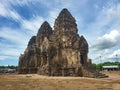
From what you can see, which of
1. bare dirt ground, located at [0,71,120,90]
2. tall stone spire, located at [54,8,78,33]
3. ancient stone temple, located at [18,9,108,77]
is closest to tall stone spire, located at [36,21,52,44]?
ancient stone temple, located at [18,9,108,77]

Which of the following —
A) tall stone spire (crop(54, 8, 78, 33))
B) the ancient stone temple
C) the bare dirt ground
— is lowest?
the bare dirt ground

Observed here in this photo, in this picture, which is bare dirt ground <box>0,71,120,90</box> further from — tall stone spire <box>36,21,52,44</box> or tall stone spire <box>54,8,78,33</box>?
tall stone spire <box>36,21,52,44</box>

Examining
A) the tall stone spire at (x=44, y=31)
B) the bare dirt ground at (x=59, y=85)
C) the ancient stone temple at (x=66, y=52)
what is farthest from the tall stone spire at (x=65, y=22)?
the bare dirt ground at (x=59, y=85)

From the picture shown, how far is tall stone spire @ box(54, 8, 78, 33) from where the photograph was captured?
6194 cm

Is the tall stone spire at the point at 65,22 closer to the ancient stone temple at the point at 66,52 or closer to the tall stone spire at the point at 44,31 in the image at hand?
the ancient stone temple at the point at 66,52

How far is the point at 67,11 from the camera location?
6469 cm

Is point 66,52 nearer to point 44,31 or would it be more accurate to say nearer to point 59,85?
point 44,31

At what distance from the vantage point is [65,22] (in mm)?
62781

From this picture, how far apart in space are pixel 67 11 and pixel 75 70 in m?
21.5

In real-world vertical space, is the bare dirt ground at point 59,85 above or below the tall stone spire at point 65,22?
below

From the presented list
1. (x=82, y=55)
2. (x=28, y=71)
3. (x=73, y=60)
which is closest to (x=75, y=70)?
(x=73, y=60)

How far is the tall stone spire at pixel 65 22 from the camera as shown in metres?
61.9

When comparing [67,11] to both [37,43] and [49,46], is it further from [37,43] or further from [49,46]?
[37,43]

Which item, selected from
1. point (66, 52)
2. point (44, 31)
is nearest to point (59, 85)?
point (66, 52)
